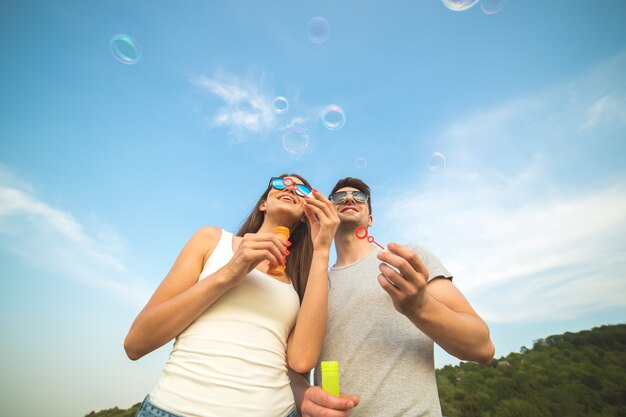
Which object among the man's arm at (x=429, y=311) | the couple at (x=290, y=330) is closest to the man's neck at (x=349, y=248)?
the couple at (x=290, y=330)

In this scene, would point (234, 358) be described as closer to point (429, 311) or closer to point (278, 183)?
point (429, 311)

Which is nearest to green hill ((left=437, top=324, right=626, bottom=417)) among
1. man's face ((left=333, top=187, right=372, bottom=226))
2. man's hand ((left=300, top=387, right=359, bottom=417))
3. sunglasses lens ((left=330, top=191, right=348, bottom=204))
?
man's face ((left=333, top=187, right=372, bottom=226))

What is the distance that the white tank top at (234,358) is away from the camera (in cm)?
172

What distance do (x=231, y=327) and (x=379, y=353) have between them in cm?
114

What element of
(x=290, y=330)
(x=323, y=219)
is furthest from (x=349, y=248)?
(x=290, y=330)

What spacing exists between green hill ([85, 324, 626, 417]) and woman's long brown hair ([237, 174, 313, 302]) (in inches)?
1090

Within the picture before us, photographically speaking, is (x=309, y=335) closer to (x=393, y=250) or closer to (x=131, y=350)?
(x=393, y=250)

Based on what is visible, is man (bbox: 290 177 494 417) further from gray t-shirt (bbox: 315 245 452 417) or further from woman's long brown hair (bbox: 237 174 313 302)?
woman's long brown hair (bbox: 237 174 313 302)

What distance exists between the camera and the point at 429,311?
6.18 feet

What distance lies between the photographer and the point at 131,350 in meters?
1.95

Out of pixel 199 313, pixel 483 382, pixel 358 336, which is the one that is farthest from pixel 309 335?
pixel 483 382

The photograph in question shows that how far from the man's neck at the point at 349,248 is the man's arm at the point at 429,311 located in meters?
1.22

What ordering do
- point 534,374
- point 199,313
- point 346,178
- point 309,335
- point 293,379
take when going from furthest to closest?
point 534,374 → point 346,178 → point 293,379 → point 309,335 → point 199,313

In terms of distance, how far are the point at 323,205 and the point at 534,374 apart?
146 feet
